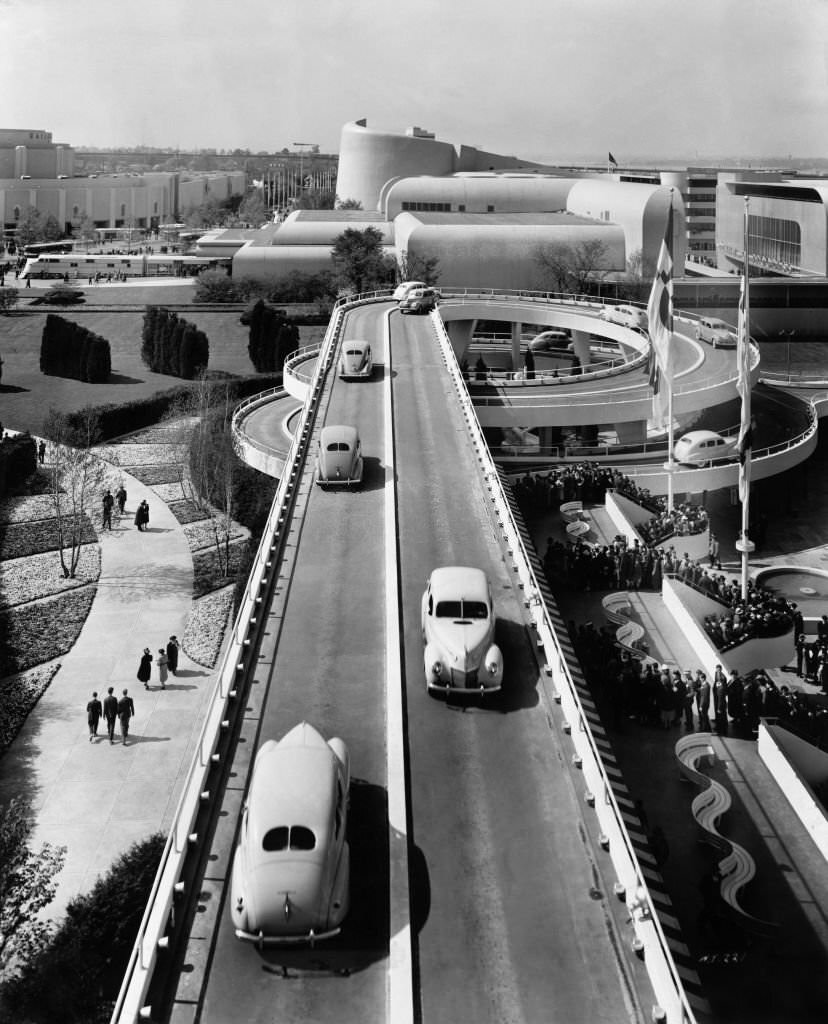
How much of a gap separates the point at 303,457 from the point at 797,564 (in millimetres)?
19700

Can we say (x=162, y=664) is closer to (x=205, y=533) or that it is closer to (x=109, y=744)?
(x=109, y=744)

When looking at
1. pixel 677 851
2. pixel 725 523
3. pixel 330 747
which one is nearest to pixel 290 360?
pixel 725 523

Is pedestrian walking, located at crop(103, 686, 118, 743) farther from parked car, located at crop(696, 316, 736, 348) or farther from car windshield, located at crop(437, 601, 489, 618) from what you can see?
parked car, located at crop(696, 316, 736, 348)

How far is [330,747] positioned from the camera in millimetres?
15148

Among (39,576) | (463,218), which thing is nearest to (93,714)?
(39,576)

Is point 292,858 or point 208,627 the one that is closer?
point 292,858

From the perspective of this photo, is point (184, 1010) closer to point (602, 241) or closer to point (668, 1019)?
point (668, 1019)

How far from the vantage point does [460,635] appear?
768 inches

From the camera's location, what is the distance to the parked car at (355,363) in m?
43.9

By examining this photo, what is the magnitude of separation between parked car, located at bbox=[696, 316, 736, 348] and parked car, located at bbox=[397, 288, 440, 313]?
14.4 meters

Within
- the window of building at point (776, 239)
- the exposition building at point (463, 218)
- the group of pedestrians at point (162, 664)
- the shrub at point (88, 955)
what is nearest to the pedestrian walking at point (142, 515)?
the group of pedestrians at point (162, 664)

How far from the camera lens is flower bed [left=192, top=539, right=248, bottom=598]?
3850 centimetres

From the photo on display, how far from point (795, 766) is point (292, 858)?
13.9 m

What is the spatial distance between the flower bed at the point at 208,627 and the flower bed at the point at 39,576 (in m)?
4.85
